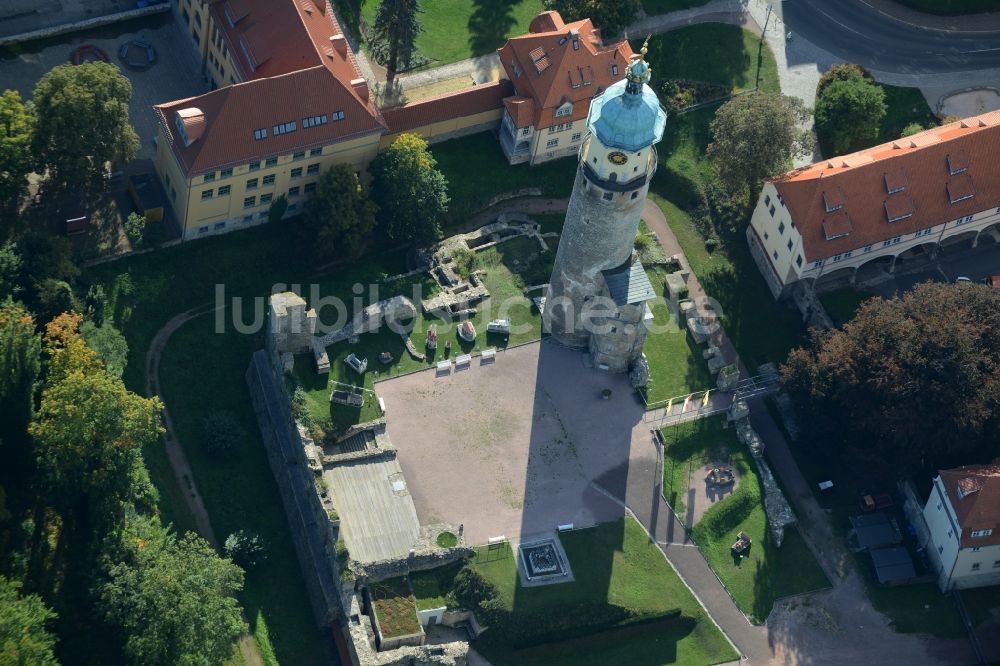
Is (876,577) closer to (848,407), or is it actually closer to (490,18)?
(848,407)

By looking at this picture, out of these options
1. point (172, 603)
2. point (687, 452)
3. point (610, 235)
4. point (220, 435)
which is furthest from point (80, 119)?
point (687, 452)

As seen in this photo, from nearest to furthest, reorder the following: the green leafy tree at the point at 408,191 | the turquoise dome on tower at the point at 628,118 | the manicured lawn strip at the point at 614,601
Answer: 1. the turquoise dome on tower at the point at 628,118
2. the manicured lawn strip at the point at 614,601
3. the green leafy tree at the point at 408,191

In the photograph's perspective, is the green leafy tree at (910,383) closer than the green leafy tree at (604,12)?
Yes

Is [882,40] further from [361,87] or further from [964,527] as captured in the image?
[964,527]

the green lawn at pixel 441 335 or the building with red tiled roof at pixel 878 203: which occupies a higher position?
the green lawn at pixel 441 335

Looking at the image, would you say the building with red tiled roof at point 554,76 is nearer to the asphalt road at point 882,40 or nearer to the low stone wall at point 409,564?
the asphalt road at point 882,40

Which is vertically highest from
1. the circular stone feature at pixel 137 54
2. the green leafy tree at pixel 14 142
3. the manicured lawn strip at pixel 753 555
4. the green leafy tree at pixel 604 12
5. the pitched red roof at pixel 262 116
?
the green leafy tree at pixel 14 142

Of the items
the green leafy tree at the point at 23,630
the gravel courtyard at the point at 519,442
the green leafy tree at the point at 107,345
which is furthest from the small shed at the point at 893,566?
the green leafy tree at the point at 23,630

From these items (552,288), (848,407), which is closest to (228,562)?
(552,288)
